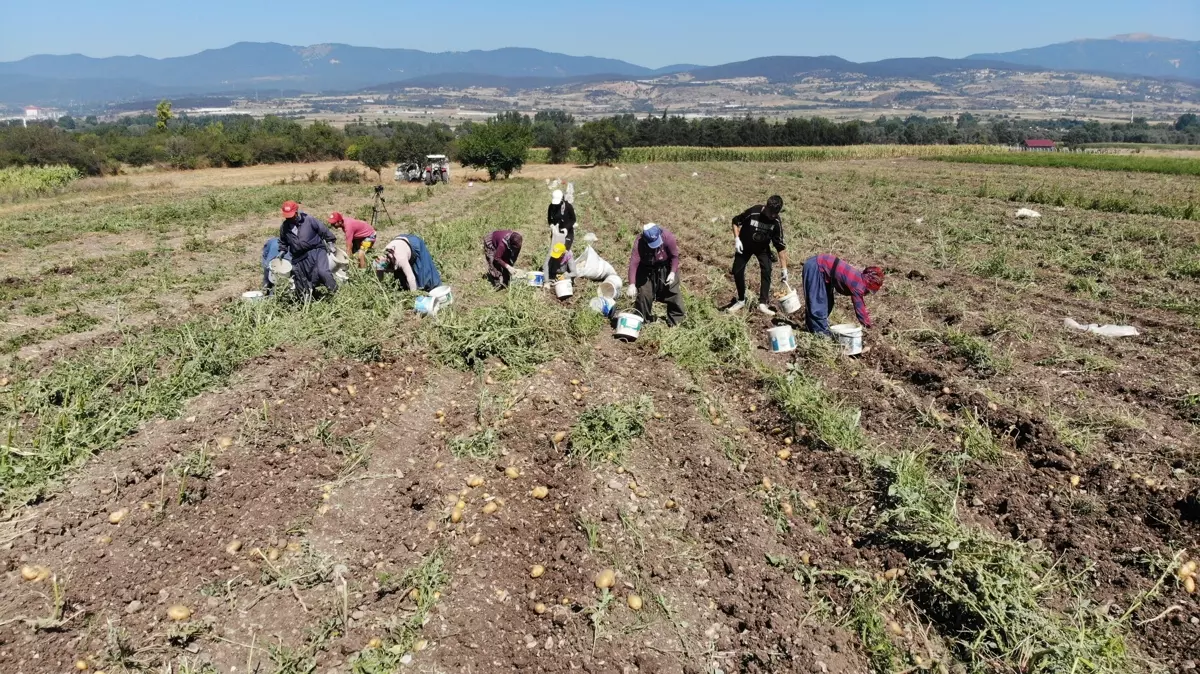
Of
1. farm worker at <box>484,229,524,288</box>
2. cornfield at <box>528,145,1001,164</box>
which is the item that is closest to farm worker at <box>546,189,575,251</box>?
farm worker at <box>484,229,524,288</box>

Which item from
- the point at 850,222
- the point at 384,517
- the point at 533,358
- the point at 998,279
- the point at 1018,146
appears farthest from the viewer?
the point at 1018,146

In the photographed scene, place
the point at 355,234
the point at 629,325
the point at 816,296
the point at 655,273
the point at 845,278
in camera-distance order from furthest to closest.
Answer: the point at 355,234, the point at 655,273, the point at 629,325, the point at 816,296, the point at 845,278

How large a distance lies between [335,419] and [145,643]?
2289 mm

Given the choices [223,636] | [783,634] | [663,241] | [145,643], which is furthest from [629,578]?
[663,241]

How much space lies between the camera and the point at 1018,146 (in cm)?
6328

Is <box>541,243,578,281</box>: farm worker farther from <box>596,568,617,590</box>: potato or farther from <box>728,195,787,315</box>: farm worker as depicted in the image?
<box>596,568,617,590</box>: potato

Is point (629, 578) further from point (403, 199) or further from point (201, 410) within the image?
point (403, 199)

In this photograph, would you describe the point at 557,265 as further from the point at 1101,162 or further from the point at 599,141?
the point at 599,141

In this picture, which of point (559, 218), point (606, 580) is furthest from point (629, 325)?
point (606, 580)

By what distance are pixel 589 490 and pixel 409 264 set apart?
4.88 metres

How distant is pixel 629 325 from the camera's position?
7.29 m

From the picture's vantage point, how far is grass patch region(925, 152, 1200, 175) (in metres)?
30.5

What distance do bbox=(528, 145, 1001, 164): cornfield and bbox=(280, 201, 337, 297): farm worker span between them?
4896 cm

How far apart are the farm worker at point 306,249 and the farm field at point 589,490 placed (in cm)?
38
